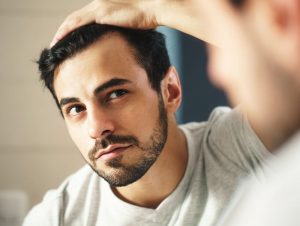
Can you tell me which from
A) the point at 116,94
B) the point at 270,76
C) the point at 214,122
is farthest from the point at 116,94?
the point at 270,76

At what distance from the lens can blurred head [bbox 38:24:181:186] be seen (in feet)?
2.27

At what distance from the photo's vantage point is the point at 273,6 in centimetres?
41

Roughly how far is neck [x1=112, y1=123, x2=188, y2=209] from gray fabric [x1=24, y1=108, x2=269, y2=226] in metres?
0.02

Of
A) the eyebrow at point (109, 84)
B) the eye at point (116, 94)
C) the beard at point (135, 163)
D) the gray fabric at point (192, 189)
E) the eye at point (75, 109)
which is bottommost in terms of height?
the gray fabric at point (192, 189)

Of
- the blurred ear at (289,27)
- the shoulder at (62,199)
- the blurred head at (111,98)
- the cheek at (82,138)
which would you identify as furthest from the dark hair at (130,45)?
the blurred ear at (289,27)

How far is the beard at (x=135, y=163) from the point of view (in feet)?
2.26

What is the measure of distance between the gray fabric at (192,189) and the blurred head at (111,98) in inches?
3.7

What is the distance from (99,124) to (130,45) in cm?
17

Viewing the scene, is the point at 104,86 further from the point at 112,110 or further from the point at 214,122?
the point at 214,122

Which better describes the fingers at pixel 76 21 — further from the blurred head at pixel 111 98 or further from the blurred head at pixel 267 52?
the blurred head at pixel 267 52

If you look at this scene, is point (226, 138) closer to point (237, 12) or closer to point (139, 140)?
point (139, 140)

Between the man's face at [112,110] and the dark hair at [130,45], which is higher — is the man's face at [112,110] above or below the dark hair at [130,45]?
below

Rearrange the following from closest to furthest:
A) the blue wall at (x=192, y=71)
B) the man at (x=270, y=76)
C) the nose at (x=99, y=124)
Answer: the man at (x=270, y=76), the nose at (x=99, y=124), the blue wall at (x=192, y=71)

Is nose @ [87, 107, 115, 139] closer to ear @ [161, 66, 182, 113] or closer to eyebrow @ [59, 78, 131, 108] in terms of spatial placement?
eyebrow @ [59, 78, 131, 108]
